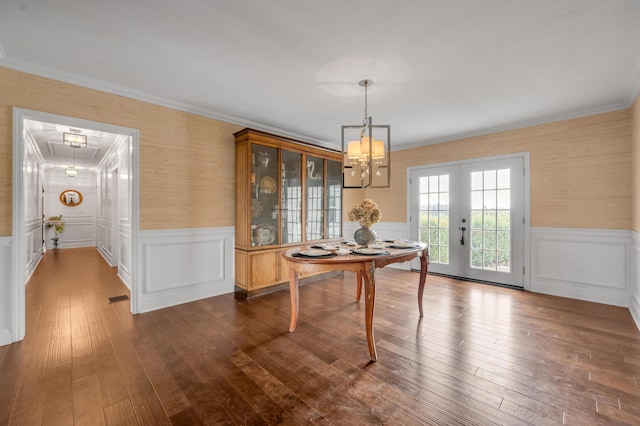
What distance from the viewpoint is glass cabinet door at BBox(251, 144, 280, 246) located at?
3.88 m

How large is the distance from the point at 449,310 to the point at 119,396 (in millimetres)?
3212

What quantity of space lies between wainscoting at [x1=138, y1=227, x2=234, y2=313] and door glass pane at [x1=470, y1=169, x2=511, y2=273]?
397 centimetres

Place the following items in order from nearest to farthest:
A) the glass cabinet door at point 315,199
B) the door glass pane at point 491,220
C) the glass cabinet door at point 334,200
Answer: the door glass pane at point 491,220 < the glass cabinet door at point 315,199 < the glass cabinet door at point 334,200

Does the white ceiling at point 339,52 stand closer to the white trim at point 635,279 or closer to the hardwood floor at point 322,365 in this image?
the white trim at point 635,279

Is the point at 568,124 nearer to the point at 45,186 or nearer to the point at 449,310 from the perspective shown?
the point at 449,310

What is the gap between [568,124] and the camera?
380 centimetres

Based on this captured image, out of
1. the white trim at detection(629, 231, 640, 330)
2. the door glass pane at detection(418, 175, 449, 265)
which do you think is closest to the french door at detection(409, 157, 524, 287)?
the door glass pane at detection(418, 175, 449, 265)

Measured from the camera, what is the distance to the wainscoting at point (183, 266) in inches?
129

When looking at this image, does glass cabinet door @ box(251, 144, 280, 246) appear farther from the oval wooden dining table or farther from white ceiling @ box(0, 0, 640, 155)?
the oval wooden dining table

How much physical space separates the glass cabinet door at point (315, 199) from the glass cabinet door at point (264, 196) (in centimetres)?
62

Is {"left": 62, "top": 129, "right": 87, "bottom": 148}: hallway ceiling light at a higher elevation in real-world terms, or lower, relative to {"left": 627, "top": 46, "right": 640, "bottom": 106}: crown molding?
lower

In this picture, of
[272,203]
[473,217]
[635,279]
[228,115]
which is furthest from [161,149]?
[635,279]

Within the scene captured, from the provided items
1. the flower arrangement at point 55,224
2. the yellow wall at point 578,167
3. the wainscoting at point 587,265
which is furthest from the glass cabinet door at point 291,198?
the flower arrangement at point 55,224

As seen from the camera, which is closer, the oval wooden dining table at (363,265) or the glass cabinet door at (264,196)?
the oval wooden dining table at (363,265)
